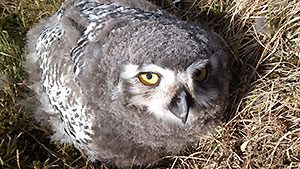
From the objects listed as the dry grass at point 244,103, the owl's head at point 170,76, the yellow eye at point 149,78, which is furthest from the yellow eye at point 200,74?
the dry grass at point 244,103

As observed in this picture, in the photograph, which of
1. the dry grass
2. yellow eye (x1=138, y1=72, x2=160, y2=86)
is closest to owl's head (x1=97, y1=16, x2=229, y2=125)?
yellow eye (x1=138, y1=72, x2=160, y2=86)

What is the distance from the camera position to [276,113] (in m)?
3.84

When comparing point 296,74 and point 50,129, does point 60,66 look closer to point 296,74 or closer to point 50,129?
point 50,129

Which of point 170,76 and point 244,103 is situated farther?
point 244,103

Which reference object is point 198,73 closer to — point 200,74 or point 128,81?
point 200,74

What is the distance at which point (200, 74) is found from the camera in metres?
3.24

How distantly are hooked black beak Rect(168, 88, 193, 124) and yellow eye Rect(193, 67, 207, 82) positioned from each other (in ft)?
0.28

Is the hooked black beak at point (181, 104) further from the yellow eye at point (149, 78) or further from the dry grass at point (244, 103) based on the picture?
the dry grass at point (244, 103)

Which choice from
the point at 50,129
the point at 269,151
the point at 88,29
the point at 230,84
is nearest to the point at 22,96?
the point at 50,129

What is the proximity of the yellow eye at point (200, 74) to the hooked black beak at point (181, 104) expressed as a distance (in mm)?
86

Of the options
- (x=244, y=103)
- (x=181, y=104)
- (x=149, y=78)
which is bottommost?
(x=244, y=103)

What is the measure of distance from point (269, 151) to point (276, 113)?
0.78 feet

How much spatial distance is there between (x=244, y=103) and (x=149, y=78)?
95 centimetres

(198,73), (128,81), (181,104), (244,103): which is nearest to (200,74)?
(198,73)
